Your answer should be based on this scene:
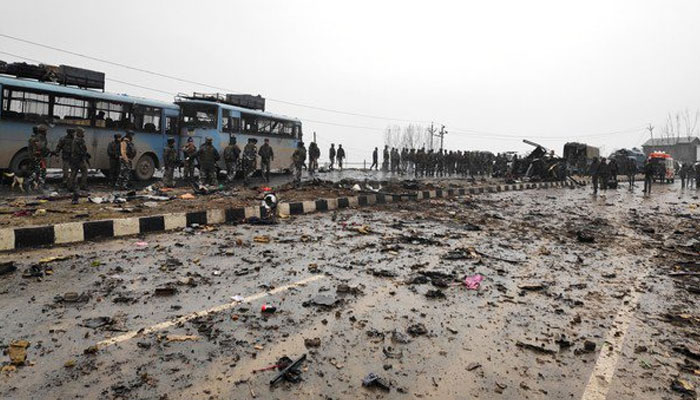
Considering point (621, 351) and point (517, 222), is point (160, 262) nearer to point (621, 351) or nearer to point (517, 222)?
point (621, 351)

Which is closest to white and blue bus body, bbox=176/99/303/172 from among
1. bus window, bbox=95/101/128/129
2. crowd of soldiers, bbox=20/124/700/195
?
crowd of soldiers, bbox=20/124/700/195

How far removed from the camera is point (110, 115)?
13.9m

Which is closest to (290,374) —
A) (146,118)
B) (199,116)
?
(146,118)

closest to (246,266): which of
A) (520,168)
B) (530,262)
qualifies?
(530,262)

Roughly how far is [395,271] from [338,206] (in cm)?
630

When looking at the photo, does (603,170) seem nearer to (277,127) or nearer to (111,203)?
(277,127)

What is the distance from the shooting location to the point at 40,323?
123 inches

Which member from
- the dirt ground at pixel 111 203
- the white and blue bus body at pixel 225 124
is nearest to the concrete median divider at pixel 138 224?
the dirt ground at pixel 111 203

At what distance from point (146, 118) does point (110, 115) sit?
1.40 metres

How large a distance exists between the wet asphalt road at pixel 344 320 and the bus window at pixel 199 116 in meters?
10.9

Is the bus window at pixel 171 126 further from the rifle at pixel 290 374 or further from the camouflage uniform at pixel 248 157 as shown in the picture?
the rifle at pixel 290 374

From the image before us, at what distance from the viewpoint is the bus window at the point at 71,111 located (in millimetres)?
12484

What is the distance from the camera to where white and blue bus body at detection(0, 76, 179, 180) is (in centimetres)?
1155

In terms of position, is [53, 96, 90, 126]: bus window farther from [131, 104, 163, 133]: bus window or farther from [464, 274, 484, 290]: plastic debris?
[464, 274, 484, 290]: plastic debris
